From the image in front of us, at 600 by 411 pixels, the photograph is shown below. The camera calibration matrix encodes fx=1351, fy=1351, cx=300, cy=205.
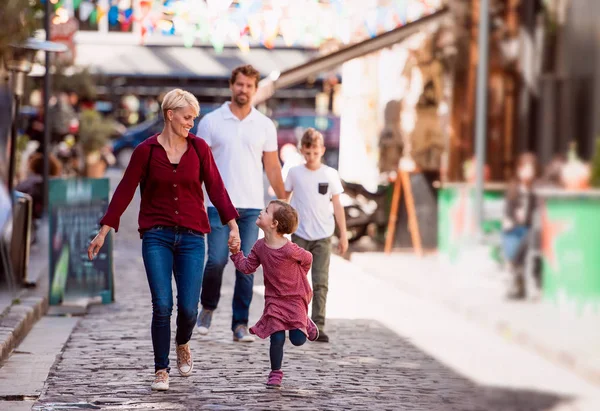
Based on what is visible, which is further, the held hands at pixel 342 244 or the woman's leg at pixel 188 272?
the held hands at pixel 342 244

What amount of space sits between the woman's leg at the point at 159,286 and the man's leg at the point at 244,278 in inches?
69.8

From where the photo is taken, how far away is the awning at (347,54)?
17641 mm

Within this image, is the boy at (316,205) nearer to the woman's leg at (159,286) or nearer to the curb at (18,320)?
the woman's leg at (159,286)

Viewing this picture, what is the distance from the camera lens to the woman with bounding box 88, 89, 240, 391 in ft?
26.9

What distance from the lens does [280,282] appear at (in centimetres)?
838

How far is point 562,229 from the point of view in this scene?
7.03 m

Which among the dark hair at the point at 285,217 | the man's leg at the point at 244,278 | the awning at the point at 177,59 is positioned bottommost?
the man's leg at the point at 244,278

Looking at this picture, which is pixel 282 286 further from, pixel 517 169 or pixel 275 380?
pixel 517 169

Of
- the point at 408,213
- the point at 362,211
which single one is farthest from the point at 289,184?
the point at 362,211

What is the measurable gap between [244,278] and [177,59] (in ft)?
138

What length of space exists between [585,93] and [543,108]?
2.73 feet

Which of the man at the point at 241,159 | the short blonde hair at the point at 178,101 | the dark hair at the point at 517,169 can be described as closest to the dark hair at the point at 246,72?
the man at the point at 241,159

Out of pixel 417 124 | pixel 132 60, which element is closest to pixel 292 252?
pixel 417 124

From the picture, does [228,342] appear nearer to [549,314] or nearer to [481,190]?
[481,190]
